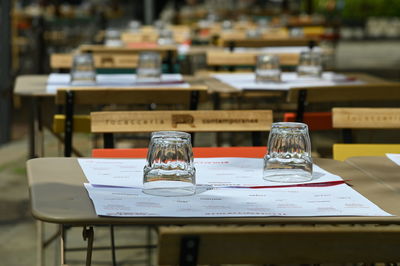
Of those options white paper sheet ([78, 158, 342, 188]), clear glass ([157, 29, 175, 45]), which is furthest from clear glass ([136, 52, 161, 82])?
clear glass ([157, 29, 175, 45])

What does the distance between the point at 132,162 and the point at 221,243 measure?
3.69 feet

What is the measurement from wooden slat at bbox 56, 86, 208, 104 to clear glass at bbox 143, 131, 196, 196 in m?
1.76

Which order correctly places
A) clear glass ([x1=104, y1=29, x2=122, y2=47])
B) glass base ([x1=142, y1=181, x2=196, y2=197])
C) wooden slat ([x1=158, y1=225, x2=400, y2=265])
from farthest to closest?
1. clear glass ([x1=104, y1=29, x2=122, y2=47])
2. glass base ([x1=142, y1=181, x2=196, y2=197])
3. wooden slat ([x1=158, y1=225, x2=400, y2=265])

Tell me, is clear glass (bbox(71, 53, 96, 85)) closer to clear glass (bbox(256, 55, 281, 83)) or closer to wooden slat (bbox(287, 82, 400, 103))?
clear glass (bbox(256, 55, 281, 83))

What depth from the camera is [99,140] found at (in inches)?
317

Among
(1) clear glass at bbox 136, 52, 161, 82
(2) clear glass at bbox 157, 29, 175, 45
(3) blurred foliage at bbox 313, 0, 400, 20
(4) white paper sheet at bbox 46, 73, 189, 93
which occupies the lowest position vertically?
(3) blurred foliage at bbox 313, 0, 400, 20

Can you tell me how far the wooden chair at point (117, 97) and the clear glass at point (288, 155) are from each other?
1605 mm

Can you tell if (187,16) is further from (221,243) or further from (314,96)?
(221,243)

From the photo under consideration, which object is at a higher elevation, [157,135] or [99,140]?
[157,135]

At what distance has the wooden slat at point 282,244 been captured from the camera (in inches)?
67.7

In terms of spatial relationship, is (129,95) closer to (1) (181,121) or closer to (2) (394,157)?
(1) (181,121)

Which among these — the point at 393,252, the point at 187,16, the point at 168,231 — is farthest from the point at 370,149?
the point at 187,16

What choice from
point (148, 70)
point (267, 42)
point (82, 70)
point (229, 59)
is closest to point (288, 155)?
point (82, 70)

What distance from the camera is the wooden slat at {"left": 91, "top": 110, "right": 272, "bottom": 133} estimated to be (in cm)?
346
